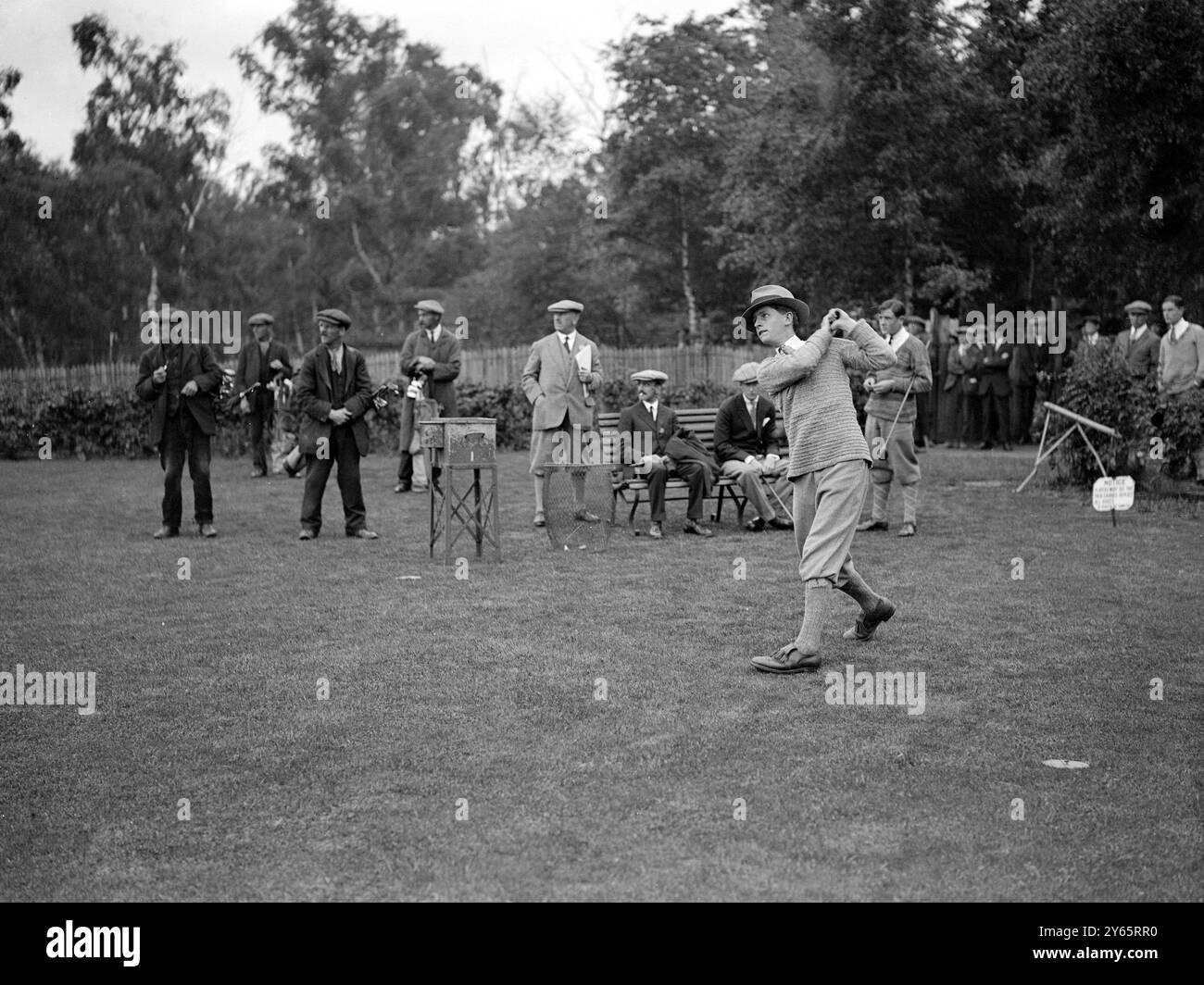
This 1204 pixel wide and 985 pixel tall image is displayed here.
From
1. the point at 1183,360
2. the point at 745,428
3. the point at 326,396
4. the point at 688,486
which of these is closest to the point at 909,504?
the point at 745,428

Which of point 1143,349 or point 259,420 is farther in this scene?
point 259,420

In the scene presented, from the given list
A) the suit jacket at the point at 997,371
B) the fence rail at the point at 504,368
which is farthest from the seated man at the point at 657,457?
the fence rail at the point at 504,368

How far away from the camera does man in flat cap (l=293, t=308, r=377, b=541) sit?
13.5 metres

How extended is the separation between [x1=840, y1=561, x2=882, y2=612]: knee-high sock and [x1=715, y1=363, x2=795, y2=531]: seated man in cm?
554

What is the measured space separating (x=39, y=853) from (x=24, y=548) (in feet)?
29.0

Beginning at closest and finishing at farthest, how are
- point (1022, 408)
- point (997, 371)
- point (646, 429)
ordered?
point (646, 429) < point (997, 371) < point (1022, 408)

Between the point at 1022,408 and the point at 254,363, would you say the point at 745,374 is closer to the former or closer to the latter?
the point at 254,363

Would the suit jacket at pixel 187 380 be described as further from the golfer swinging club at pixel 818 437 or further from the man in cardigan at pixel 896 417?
the golfer swinging club at pixel 818 437

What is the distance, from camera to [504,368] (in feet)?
95.8

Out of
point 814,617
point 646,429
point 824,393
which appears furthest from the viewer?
point 646,429

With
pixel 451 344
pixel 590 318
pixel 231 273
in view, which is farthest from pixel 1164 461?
pixel 231 273

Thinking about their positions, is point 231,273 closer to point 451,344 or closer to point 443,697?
point 451,344

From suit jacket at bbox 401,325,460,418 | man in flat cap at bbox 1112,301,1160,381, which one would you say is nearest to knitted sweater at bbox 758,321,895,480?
suit jacket at bbox 401,325,460,418

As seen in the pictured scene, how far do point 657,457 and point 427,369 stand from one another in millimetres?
4054
